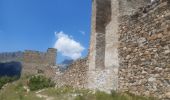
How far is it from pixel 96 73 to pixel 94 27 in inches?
93.9

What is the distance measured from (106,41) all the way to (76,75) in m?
3.91

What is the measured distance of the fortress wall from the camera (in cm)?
962

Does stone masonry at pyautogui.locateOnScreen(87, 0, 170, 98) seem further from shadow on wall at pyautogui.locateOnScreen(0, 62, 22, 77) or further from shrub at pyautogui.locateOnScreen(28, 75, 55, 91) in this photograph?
shadow on wall at pyautogui.locateOnScreen(0, 62, 22, 77)

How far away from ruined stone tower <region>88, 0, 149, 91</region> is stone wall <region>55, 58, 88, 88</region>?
95cm

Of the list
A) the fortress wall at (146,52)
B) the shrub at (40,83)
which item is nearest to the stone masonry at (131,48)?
the fortress wall at (146,52)

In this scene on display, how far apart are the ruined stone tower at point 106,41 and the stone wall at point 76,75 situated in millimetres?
950

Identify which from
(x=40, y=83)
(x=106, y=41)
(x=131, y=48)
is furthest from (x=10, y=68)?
(x=131, y=48)

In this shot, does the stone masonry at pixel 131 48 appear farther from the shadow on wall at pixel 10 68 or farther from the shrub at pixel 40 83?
the shadow on wall at pixel 10 68

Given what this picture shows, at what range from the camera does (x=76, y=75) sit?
1739 centimetres

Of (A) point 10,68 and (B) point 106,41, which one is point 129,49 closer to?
(B) point 106,41

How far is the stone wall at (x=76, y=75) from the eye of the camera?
1627 cm

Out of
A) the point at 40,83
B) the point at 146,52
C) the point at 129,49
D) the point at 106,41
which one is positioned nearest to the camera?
the point at 146,52

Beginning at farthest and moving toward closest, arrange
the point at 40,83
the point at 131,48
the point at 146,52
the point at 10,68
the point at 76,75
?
the point at 10,68 < the point at 40,83 < the point at 76,75 < the point at 131,48 < the point at 146,52

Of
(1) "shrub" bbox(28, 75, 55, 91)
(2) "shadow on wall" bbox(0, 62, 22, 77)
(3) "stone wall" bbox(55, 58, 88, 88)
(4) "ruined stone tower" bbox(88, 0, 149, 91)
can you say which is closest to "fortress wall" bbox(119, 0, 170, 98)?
(4) "ruined stone tower" bbox(88, 0, 149, 91)
